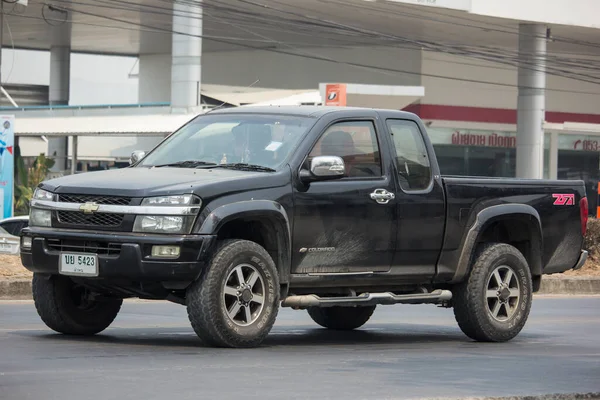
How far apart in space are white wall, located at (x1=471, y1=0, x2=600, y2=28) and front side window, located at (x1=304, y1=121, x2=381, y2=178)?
3599 cm

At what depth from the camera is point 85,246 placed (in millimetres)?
9656

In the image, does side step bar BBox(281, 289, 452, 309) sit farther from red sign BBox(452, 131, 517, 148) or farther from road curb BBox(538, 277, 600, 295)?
red sign BBox(452, 131, 517, 148)

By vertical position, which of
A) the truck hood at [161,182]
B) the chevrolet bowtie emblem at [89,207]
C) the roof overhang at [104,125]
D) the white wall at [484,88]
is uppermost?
the white wall at [484,88]

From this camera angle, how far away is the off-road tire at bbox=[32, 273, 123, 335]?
411 inches

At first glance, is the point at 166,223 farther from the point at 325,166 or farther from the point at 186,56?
the point at 186,56

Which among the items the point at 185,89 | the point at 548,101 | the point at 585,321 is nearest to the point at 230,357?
the point at 585,321

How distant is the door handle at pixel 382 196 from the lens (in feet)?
35.0

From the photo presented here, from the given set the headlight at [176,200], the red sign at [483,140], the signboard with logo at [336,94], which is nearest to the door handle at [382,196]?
the headlight at [176,200]

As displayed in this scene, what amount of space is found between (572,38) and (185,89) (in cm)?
1902

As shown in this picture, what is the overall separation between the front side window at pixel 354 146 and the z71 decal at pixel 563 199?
2097 mm

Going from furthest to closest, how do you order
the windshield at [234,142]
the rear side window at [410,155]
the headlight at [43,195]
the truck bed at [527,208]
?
the truck bed at [527,208], the rear side window at [410,155], the windshield at [234,142], the headlight at [43,195]

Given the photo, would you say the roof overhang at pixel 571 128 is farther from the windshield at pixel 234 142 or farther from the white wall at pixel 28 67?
the windshield at pixel 234 142

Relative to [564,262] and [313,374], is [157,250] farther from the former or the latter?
[564,262]

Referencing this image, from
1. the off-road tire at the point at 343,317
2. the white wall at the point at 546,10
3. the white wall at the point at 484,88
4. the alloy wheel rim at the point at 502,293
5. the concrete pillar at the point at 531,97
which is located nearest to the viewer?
the alloy wheel rim at the point at 502,293
